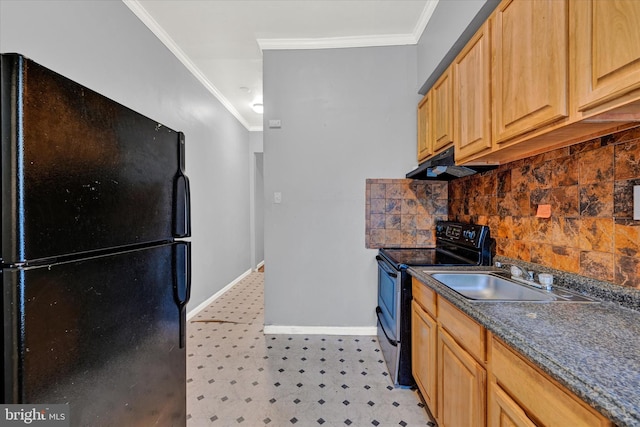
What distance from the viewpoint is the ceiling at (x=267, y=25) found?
220cm

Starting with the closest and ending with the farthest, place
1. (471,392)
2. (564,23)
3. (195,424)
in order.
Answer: (564,23) < (471,392) < (195,424)

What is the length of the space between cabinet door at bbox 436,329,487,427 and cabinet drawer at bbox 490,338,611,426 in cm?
14

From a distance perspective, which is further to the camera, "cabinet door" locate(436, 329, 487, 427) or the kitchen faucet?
the kitchen faucet

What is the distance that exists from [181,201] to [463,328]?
4.56ft

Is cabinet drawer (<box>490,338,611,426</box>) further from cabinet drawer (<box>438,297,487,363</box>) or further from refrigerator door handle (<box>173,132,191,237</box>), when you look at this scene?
refrigerator door handle (<box>173,132,191,237</box>)

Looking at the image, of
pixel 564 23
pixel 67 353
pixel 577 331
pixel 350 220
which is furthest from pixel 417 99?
pixel 67 353

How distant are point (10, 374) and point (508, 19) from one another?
2.13 m

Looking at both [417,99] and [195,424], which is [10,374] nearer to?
[195,424]

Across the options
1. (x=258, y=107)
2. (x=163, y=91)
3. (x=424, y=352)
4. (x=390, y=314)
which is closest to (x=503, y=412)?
(x=424, y=352)

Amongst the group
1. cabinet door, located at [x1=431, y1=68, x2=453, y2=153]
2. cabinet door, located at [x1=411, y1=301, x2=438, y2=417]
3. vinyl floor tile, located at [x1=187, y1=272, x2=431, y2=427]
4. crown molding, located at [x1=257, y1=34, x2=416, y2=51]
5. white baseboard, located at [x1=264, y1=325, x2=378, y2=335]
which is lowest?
vinyl floor tile, located at [x1=187, y1=272, x2=431, y2=427]

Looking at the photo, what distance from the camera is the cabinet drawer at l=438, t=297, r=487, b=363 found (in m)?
1.06

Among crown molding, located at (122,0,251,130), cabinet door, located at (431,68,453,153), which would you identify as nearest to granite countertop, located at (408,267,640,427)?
cabinet door, located at (431,68,453,153)

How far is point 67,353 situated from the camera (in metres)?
0.76

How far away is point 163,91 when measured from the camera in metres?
2.59
